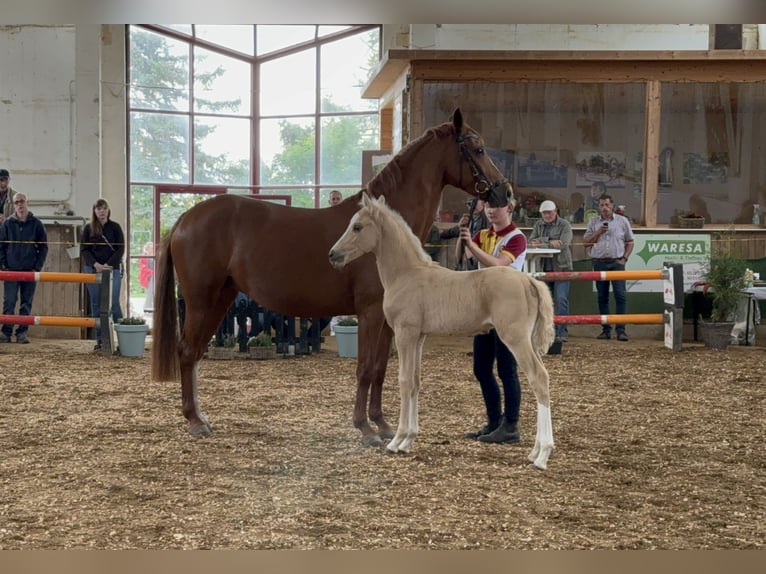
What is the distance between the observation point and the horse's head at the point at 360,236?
13.2ft

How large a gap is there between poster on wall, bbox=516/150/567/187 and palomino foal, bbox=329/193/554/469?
769 centimetres

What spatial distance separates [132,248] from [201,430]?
412 inches

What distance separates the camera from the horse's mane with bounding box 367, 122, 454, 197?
181 inches

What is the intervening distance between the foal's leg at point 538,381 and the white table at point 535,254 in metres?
5.01

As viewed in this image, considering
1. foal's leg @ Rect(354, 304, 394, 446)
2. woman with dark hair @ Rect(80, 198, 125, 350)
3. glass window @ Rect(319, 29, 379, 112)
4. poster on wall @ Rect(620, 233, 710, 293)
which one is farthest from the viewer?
glass window @ Rect(319, 29, 379, 112)

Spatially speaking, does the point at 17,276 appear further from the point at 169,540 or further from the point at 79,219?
the point at 169,540

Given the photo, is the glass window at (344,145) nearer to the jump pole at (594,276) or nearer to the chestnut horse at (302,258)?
the jump pole at (594,276)

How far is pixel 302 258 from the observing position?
15.3 ft

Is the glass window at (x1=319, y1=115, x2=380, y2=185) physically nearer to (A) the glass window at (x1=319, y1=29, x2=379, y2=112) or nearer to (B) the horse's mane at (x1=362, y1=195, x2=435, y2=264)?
(A) the glass window at (x1=319, y1=29, x2=379, y2=112)

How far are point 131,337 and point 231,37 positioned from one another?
9096 mm

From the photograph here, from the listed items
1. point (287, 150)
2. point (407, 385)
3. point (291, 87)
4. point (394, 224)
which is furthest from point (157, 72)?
point (407, 385)

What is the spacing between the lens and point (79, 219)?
453 inches

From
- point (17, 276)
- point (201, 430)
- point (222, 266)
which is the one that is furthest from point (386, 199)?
point (17, 276)

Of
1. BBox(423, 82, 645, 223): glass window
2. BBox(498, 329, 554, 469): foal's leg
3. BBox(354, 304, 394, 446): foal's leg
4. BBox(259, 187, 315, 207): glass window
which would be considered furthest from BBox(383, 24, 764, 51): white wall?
BBox(498, 329, 554, 469): foal's leg
